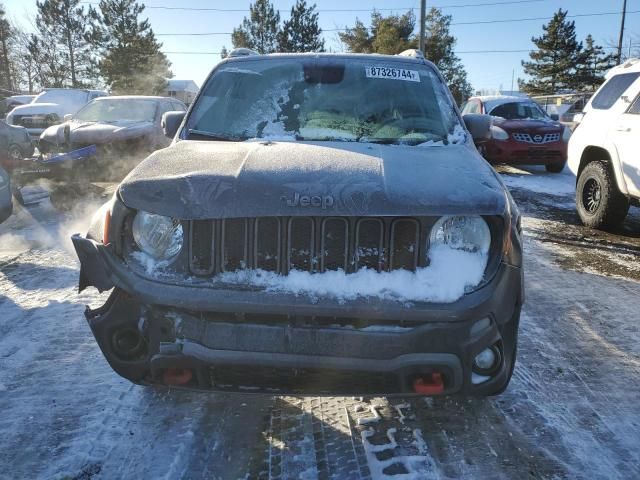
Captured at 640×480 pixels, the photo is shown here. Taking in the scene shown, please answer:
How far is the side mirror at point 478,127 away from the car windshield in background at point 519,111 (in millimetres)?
9557

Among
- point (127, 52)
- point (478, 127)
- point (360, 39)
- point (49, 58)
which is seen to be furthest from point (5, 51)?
point (478, 127)

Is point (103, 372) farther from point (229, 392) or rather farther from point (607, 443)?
point (607, 443)

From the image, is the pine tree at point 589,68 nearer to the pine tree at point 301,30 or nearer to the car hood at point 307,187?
the pine tree at point 301,30

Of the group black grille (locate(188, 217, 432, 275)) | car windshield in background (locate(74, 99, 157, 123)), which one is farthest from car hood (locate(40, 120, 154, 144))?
black grille (locate(188, 217, 432, 275))

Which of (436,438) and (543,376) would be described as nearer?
(436,438)

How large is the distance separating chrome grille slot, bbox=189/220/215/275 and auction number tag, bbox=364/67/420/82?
78.4 inches

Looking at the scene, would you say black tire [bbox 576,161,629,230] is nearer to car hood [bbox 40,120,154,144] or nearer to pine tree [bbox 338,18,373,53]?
car hood [bbox 40,120,154,144]

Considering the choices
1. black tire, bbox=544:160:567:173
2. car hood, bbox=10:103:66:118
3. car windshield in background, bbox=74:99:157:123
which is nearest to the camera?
car windshield in background, bbox=74:99:157:123

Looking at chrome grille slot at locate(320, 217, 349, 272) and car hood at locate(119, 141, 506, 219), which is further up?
car hood at locate(119, 141, 506, 219)

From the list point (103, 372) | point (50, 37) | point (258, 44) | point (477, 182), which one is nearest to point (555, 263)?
point (477, 182)

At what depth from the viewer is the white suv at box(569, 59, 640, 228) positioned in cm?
600

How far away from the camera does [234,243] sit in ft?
7.09

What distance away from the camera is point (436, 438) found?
8.16 ft

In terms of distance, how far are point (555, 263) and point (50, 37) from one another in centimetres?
5554
